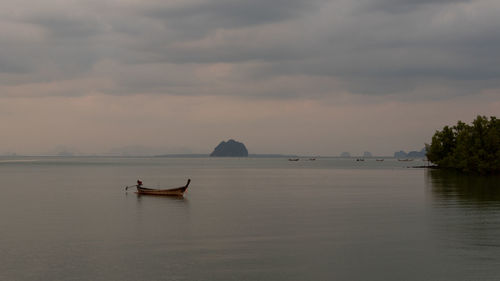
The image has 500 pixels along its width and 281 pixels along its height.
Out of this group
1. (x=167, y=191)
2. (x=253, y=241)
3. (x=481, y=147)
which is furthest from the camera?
(x=481, y=147)

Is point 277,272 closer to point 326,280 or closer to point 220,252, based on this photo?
point 326,280

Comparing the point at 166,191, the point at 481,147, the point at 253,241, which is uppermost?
the point at 481,147

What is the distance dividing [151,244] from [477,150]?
413 ft

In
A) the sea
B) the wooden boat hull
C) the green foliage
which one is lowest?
the sea

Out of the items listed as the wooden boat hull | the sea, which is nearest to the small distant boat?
the wooden boat hull

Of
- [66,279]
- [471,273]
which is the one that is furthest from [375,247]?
[66,279]

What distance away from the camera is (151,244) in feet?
119

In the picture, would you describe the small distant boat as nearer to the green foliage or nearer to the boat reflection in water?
the boat reflection in water

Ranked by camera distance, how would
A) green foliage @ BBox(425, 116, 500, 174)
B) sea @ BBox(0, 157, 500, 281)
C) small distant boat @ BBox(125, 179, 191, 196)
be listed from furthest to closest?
green foliage @ BBox(425, 116, 500, 174), small distant boat @ BBox(125, 179, 191, 196), sea @ BBox(0, 157, 500, 281)

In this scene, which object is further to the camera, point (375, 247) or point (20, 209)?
point (20, 209)

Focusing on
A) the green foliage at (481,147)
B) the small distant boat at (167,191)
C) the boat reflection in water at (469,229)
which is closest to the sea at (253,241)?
the boat reflection in water at (469,229)

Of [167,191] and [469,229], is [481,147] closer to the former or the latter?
[167,191]

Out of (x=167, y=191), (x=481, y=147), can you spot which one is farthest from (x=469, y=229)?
(x=481, y=147)

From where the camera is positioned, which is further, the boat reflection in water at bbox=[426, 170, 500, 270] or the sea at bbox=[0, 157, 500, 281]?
the boat reflection in water at bbox=[426, 170, 500, 270]
